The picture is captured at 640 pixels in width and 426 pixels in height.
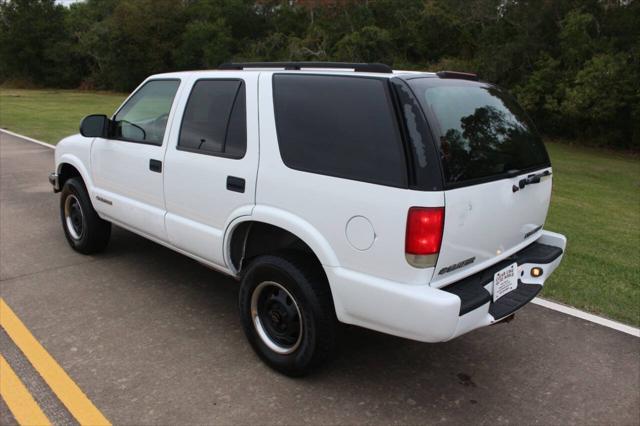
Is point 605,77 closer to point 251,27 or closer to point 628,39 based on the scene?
point 628,39

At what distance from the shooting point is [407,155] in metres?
2.88

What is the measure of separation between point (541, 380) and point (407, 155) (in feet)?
6.13

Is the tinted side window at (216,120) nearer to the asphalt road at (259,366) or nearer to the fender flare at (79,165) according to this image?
the asphalt road at (259,366)

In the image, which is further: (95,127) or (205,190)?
(95,127)

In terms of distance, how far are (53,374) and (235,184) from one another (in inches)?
64.5

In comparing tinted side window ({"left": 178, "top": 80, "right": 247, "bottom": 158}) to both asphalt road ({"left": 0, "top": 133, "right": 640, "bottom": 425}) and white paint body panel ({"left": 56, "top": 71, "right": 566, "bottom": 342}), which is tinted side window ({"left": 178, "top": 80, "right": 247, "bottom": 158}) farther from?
asphalt road ({"left": 0, "top": 133, "right": 640, "bottom": 425})

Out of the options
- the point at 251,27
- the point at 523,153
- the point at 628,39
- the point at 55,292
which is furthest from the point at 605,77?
the point at 251,27

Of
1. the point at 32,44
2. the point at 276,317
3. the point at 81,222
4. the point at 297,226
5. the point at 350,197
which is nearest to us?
the point at 350,197

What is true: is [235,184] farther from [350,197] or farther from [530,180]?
[530,180]

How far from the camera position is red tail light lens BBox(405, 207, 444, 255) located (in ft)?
9.23

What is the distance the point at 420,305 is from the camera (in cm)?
284

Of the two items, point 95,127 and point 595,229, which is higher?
point 95,127

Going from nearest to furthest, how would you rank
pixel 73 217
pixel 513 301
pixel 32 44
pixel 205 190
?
pixel 513 301 < pixel 205 190 < pixel 73 217 < pixel 32 44

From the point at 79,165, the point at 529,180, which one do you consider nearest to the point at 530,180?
the point at 529,180
